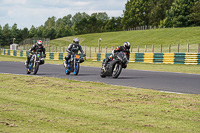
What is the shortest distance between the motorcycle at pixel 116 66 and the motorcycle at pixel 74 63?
1747mm

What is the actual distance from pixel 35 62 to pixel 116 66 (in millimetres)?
4414

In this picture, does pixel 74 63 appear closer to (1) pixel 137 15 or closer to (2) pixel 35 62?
(2) pixel 35 62

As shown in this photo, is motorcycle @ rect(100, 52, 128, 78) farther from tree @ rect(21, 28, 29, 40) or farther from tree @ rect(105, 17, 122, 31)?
tree @ rect(21, 28, 29, 40)

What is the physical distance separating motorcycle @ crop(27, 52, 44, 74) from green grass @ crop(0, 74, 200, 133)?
7.56 metres

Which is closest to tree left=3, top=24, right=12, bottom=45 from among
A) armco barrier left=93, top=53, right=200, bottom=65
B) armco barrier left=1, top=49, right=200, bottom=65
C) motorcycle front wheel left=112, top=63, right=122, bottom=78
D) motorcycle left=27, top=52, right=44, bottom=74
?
armco barrier left=1, top=49, right=200, bottom=65

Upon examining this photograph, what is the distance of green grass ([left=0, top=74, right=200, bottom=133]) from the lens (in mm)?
6188

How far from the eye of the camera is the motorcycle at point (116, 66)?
16.5m

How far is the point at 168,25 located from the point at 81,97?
102595 millimetres

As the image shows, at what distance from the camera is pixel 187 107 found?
845 cm

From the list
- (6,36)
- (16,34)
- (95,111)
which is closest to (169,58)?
(95,111)

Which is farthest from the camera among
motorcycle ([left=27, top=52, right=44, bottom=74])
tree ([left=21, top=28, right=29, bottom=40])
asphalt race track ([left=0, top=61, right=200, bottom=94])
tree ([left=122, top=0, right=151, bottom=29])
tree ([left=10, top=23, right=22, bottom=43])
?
tree ([left=21, top=28, right=29, bottom=40])

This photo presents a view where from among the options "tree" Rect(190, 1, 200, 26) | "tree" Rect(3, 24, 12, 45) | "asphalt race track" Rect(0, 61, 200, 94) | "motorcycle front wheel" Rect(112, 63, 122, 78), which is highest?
"tree" Rect(190, 1, 200, 26)

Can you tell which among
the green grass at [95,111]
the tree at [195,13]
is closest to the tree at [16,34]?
the tree at [195,13]

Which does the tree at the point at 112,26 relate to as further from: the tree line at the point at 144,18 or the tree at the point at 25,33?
the tree at the point at 25,33
